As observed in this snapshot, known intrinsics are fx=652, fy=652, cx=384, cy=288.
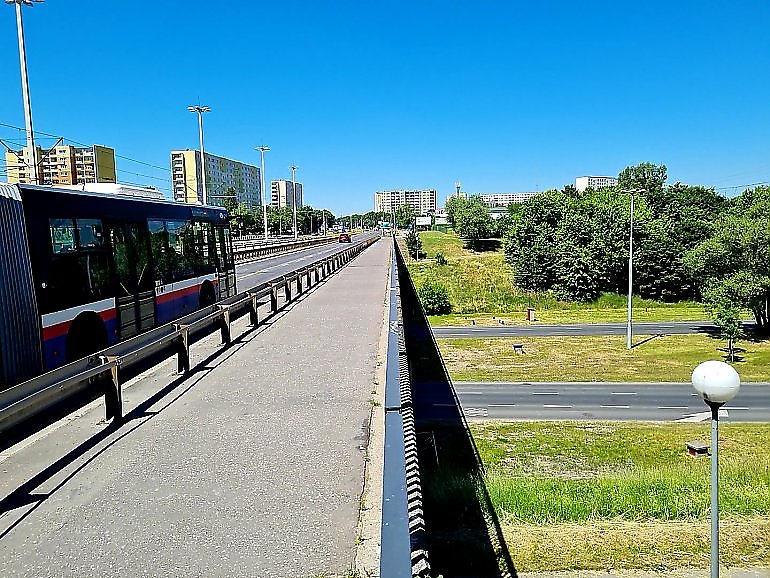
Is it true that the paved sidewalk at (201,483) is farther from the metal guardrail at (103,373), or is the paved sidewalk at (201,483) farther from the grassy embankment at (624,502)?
the grassy embankment at (624,502)

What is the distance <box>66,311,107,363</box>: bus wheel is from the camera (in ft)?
36.8

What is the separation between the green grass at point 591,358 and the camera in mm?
42188

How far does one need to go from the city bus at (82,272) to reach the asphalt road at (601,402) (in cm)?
2039

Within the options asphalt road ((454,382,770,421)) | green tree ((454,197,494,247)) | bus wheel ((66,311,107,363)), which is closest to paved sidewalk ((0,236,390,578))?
bus wheel ((66,311,107,363))

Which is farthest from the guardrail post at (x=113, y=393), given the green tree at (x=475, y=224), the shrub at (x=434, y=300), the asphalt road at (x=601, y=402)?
the green tree at (x=475, y=224)

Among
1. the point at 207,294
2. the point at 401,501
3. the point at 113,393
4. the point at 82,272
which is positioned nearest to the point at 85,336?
the point at 82,272

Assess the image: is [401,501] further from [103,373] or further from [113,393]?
[103,373]

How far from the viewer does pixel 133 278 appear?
14312mm

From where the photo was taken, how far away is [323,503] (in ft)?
17.6

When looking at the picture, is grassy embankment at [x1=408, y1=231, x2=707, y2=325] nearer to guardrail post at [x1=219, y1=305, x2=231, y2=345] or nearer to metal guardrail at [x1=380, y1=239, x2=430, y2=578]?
guardrail post at [x1=219, y1=305, x2=231, y2=345]

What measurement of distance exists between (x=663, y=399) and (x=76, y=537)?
36.1 m

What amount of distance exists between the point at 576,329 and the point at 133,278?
170 feet

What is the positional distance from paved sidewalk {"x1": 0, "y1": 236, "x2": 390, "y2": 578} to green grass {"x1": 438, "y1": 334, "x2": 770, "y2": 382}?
1332 inches

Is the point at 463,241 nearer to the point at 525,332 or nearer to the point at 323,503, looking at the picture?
the point at 525,332
